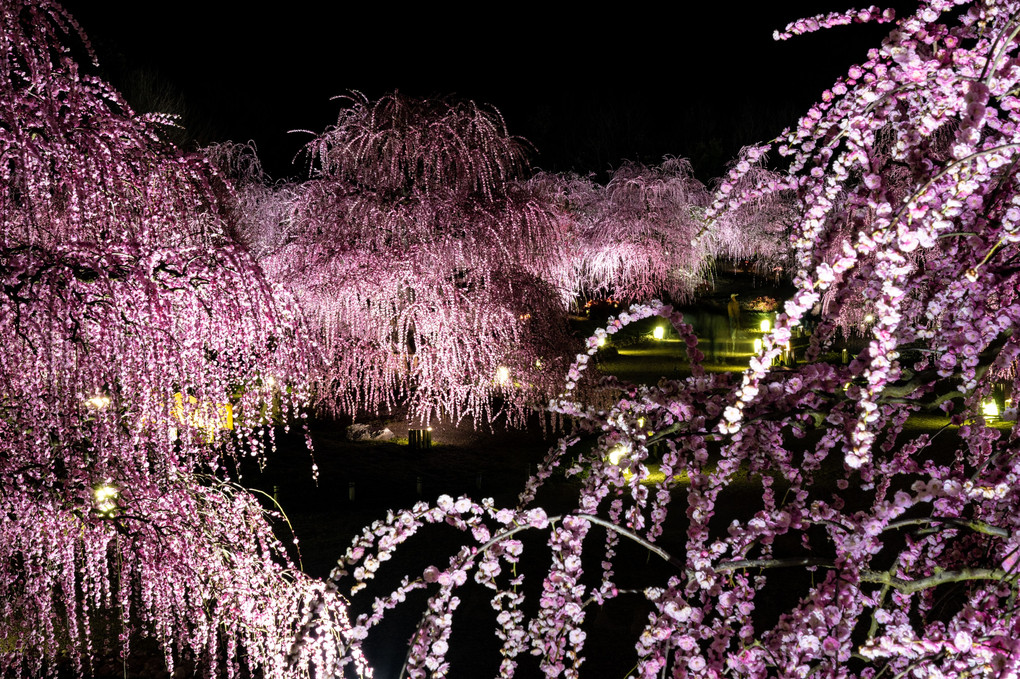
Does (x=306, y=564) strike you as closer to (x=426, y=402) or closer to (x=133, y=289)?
(x=426, y=402)

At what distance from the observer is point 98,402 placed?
4684 millimetres

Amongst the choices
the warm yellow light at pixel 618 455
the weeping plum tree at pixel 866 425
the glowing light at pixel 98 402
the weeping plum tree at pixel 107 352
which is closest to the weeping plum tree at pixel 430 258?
the weeping plum tree at pixel 107 352

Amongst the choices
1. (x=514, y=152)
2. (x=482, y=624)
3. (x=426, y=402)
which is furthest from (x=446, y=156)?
(x=482, y=624)

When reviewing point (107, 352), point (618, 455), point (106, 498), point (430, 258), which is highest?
point (430, 258)

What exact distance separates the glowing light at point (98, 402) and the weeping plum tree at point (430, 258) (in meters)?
7.33

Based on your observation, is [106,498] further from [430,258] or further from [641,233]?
Answer: [641,233]

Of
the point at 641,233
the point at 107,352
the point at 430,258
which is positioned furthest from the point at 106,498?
the point at 641,233

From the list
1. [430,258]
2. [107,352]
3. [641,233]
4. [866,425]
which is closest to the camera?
[866,425]

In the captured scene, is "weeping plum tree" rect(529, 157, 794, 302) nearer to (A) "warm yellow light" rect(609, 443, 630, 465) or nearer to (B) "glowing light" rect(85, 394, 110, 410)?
(B) "glowing light" rect(85, 394, 110, 410)

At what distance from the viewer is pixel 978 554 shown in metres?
3.84

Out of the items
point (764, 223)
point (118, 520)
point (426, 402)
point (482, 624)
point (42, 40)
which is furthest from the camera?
point (764, 223)

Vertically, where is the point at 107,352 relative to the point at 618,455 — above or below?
above

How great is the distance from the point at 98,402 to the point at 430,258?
26.9 ft

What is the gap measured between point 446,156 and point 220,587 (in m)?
9.59
